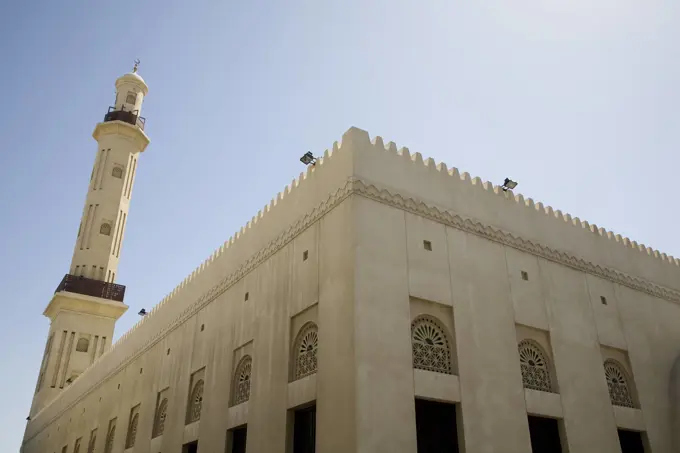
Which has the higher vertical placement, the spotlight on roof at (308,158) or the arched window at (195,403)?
the spotlight on roof at (308,158)

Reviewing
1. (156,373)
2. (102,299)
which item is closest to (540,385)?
(156,373)

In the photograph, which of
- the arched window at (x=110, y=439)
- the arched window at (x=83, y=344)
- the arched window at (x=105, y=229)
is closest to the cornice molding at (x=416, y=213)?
the arched window at (x=110, y=439)

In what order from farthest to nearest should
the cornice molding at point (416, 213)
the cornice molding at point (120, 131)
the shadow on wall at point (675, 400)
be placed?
1. the cornice molding at point (120, 131)
2. the shadow on wall at point (675, 400)
3. the cornice molding at point (416, 213)

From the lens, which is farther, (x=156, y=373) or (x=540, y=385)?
(x=156, y=373)

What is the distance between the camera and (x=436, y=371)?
8.44 m

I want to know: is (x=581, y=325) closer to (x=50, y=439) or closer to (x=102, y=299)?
(x=102, y=299)

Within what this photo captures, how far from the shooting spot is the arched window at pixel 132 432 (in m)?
15.1

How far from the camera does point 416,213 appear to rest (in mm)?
9469

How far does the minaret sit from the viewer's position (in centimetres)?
2430

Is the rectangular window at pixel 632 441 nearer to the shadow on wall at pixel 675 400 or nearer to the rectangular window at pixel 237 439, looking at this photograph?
the shadow on wall at pixel 675 400

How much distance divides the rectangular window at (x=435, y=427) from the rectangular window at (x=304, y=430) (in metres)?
1.62

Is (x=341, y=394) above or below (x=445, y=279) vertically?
below

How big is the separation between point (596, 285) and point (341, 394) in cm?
665

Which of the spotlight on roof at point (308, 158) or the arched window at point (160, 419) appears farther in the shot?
the arched window at point (160, 419)
